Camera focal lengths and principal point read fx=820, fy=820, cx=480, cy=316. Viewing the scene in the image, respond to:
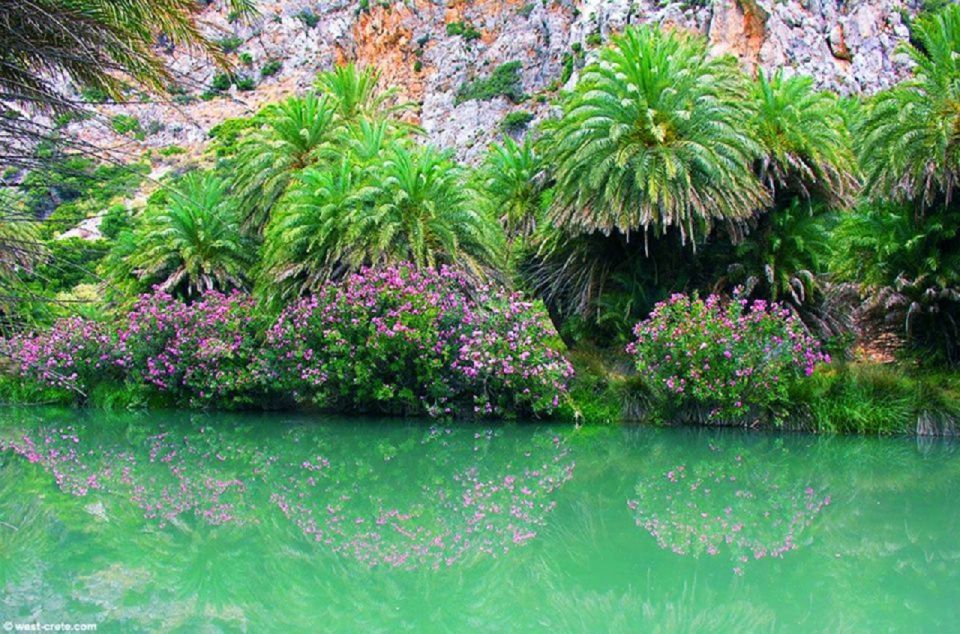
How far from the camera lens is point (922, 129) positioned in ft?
42.6

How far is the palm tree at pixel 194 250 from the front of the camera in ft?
63.7

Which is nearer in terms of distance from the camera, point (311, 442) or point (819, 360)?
point (311, 442)

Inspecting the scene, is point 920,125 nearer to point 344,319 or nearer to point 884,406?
point 884,406

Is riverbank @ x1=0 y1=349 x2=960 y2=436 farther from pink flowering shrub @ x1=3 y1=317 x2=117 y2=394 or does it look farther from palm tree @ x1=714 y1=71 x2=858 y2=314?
pink flowering shrub @ x1=3 y1=317 x2=117 y2=394

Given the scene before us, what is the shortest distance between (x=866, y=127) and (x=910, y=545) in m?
10.2

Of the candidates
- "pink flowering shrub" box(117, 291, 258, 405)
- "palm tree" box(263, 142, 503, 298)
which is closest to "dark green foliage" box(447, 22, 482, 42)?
"palm tree" box(263, 142, 503, 298)

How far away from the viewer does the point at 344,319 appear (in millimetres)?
14602

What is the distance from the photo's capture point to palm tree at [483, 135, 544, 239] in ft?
62.0

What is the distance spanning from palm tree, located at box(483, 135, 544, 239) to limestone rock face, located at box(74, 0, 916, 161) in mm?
14834

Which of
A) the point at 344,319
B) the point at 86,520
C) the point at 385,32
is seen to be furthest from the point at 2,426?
the point at 385,32

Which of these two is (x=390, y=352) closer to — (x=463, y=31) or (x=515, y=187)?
(x=515, y=187)

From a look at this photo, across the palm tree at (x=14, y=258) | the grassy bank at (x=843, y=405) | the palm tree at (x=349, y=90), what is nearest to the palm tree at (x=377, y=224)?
the grassy bank at (x=843, y=405)

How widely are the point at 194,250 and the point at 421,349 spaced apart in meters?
8.28

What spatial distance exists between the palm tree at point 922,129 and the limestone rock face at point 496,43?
68.5 ft
